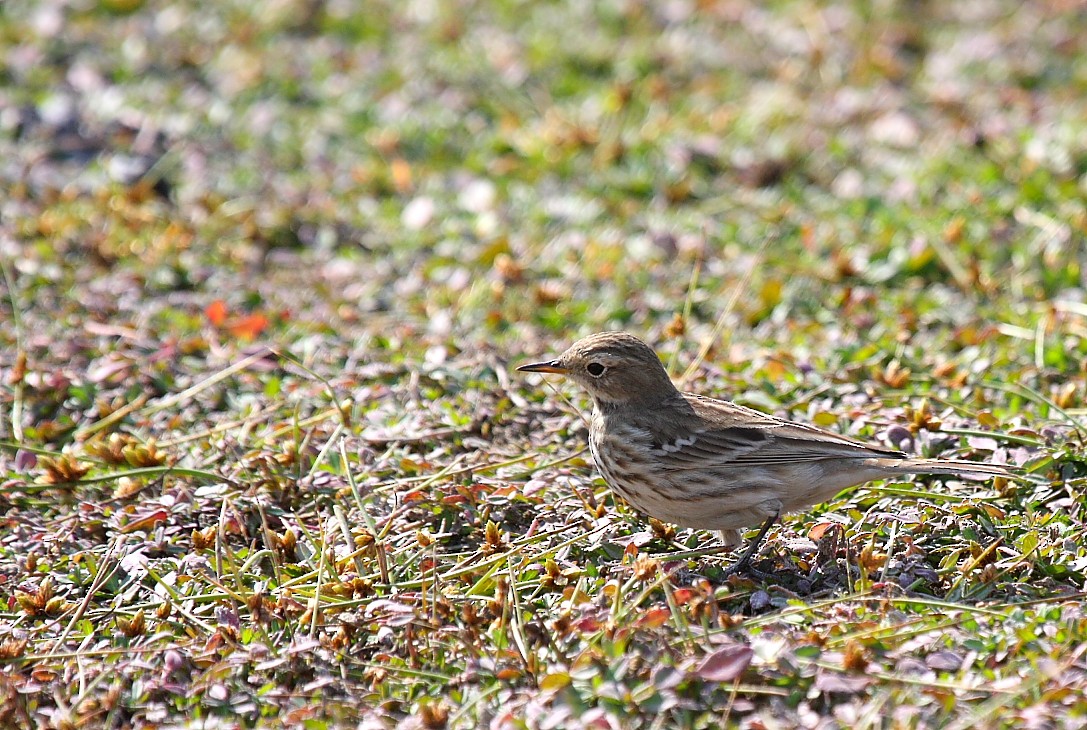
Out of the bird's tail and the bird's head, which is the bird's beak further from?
the bird's tail

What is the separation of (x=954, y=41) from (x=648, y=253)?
186 inches

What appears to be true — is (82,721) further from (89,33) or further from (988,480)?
(89,33)

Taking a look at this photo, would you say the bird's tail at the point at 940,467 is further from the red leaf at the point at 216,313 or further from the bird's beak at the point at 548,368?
the red leaf at the point at 216,313

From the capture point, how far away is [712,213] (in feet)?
31.8

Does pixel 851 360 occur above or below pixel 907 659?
above

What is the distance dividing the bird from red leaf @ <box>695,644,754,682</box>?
1063mm

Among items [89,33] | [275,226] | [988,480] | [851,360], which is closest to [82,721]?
[988,480]

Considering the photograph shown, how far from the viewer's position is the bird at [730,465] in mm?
5668

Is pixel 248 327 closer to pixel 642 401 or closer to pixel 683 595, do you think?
pixel 642 401

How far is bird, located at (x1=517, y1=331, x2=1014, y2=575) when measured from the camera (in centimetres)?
567

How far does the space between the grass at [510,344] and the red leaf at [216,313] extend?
0.04 metres

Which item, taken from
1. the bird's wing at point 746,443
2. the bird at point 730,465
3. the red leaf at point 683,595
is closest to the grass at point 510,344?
the red leaf at point 683,595

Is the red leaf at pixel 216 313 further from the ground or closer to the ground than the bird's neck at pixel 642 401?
further from the ground

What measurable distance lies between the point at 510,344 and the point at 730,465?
8.06 feet
